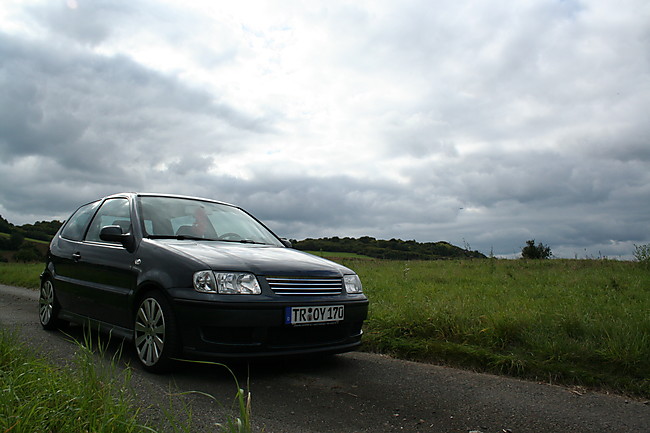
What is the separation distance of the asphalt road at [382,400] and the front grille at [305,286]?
0.70 metres

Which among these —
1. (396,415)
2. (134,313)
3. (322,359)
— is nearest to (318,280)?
(322,359)

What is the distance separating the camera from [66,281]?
6.00 metres

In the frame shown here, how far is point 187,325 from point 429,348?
239 centimetres

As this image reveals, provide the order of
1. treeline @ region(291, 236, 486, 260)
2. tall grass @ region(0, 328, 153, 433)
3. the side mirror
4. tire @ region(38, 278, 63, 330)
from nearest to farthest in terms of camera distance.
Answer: tall grass @ region(0, 328, 153, 433) → the side mirror → tire @ region(38, 278, 63, 330) → treeline @ region(291, 236, 486, 260)

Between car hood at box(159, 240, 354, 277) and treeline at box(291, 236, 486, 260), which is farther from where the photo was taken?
treeline at box(291, 236, 486, 260)

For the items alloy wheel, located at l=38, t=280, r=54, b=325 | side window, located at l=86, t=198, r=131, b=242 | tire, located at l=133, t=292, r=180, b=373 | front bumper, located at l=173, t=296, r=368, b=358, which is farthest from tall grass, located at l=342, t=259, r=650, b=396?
alloy wheel, located at l=38, t=280, r=54, b=325

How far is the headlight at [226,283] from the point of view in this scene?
3910 mm

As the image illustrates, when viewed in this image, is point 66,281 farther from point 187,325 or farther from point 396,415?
point 396,415

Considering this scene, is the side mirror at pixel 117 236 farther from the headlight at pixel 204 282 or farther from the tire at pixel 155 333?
the headlight at pixel 204 282

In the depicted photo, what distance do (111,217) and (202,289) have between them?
243 centimetres

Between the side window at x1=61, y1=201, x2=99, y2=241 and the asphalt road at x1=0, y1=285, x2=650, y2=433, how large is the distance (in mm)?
1945

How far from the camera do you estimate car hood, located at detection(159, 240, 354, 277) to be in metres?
4.08

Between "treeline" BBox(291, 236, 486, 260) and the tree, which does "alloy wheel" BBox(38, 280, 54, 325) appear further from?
the tree

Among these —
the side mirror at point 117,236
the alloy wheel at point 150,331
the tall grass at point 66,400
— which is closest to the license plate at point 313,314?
the alloy wheel at point 150,331
